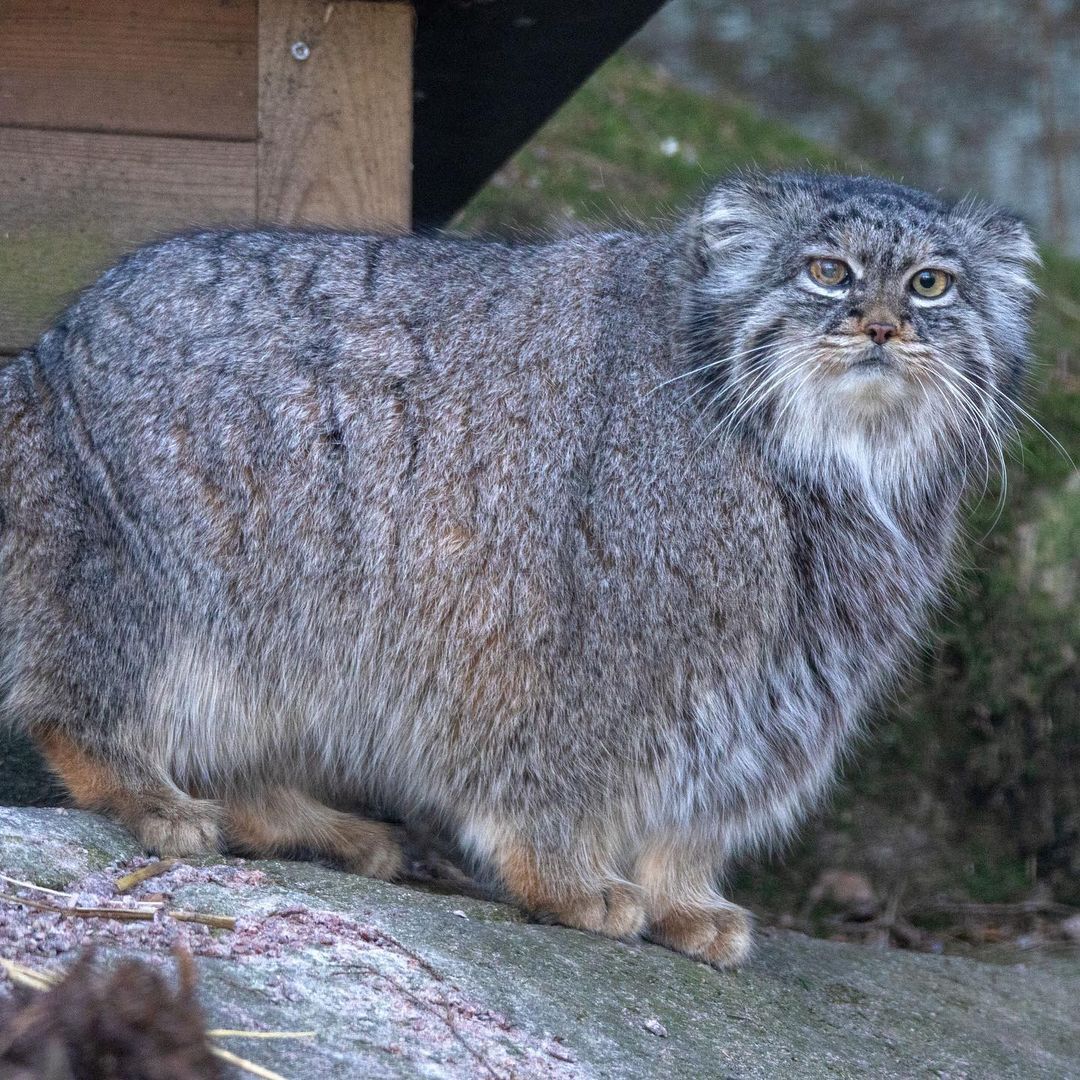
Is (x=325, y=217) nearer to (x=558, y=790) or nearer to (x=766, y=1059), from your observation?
(x=558, y=790)

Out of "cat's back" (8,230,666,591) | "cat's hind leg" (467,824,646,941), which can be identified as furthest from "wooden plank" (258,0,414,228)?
"cat's hind leg" (467,824,646,941)

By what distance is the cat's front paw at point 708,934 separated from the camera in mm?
3449

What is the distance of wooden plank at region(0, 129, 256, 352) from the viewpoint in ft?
13.8

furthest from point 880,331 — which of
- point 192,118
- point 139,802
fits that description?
point 192,118

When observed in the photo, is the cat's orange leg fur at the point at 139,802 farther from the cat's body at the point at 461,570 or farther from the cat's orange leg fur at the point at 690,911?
the cat's orange leg fur at the point at 690,911

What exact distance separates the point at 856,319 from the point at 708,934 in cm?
141

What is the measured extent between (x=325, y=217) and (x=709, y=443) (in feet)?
4.92

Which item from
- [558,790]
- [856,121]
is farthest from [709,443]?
[856,121]

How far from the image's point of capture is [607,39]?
179 inches

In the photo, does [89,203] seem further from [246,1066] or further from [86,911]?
[246,1066]

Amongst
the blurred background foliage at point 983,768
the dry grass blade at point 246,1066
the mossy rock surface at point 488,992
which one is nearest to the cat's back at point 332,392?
the mossy rock surface at point 488,992

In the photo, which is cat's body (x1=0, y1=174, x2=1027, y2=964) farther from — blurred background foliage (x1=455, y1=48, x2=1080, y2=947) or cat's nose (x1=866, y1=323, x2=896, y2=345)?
blurred background foliage (x1=455, y1=48, x2=1080, y2=947)

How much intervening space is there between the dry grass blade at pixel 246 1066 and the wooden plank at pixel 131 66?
283 cm

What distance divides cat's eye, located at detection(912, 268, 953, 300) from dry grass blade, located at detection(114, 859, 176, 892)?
6.49ft
